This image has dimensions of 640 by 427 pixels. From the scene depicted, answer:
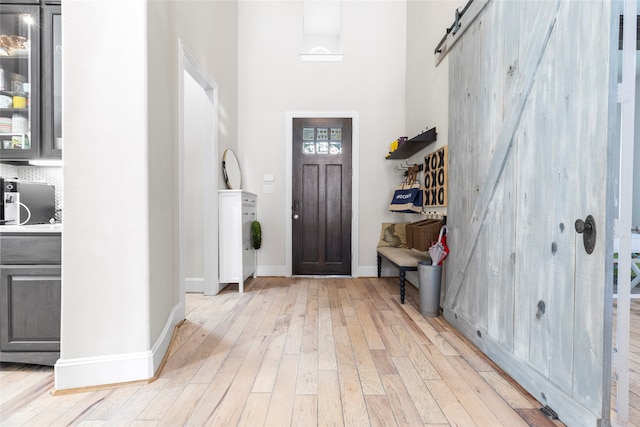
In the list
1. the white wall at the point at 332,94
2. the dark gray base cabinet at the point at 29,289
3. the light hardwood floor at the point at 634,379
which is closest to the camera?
the light hardwood floor at the point at 634,379

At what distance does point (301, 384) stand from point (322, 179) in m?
3.02

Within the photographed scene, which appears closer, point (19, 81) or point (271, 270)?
point (19, 81)

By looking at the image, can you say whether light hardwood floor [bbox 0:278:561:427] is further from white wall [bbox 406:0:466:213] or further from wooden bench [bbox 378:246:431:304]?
white wall [bbox 406:0:466:213]

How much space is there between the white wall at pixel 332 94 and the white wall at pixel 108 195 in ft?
8.35

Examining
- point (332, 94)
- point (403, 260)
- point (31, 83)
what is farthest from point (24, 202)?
point (332, 94)

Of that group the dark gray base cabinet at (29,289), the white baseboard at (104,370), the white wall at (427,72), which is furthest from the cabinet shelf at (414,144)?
the dark gray base cabinet at (29,289)

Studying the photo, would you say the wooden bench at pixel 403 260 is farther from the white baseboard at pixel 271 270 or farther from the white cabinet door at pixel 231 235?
the white cabinet door at pixel 231 235

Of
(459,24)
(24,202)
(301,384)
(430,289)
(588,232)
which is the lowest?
(301,384)

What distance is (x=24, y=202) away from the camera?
1.99m

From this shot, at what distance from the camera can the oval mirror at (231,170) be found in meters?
3.68

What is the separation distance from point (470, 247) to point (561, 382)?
991 mm

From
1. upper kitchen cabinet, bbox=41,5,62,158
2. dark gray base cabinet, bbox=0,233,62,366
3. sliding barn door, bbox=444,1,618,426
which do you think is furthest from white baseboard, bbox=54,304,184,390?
sliding barn door, bbox=444,1,618,426

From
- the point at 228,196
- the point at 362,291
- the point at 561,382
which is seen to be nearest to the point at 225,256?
the point at 228,196

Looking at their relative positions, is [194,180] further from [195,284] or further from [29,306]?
[29,306]
